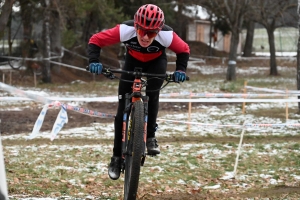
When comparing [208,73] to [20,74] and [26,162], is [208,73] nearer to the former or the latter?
[20,74]

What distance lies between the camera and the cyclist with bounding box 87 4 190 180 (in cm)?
589

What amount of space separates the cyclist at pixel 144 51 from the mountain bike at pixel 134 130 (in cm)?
15

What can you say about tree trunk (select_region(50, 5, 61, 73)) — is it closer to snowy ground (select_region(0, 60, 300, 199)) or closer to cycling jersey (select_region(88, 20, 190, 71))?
snowy ground (select_region(0, 60, 300, 199))

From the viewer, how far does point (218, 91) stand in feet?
82.4

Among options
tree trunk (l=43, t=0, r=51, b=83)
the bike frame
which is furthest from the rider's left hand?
tree trunk (l=43, t=0, r=51, b=83)

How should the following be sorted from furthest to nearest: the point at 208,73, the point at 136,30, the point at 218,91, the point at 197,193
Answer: the point at 208,73
the point at 218,91
the point at 197,193
the point at 136,30

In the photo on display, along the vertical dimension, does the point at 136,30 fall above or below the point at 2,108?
above

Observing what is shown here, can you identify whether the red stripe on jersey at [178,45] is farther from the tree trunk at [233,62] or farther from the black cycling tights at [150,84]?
the tree trunk at [233,62]

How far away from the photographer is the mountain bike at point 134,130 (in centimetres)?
570

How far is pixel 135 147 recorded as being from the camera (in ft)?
18.7

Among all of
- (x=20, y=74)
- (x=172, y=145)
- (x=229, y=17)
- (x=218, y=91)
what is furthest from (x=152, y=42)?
(x=229, y=17)

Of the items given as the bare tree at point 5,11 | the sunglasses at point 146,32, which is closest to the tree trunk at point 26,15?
the bare tree at point 5,11

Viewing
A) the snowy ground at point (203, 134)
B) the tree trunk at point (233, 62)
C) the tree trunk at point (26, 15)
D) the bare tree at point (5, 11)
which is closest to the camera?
the snowy ground at point (203, 134)

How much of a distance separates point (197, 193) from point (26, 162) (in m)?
3.58
